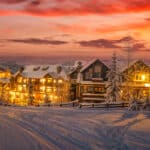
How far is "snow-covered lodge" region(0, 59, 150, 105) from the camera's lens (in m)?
80.9

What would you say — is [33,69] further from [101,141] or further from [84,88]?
[101,141]

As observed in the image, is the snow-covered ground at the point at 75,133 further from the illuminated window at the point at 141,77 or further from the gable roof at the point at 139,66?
the illuminated window at the point at 141,77

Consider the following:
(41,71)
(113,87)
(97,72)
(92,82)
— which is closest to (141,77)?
(97,72)

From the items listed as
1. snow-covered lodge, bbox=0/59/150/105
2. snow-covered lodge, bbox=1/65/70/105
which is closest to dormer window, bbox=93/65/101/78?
snow-covered lodge, bbox=0/59/150/105

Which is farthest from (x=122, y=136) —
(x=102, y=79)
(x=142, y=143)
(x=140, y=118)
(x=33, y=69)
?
(x=33, y=69)

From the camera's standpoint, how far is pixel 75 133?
1029 inches

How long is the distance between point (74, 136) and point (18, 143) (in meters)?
4.23

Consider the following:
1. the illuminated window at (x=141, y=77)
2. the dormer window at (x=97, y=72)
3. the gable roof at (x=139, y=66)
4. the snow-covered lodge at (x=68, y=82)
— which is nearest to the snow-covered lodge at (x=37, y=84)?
the snow-covered lodge at (x=68, y=82)

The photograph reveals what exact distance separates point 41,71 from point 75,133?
253 ft

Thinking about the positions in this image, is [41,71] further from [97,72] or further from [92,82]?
[97,72]

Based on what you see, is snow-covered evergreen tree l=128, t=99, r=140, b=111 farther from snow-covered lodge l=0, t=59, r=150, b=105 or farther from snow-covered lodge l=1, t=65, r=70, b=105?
snow-covered lodge l=1, t=65, r=70, b=105

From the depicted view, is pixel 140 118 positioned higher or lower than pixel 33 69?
lower

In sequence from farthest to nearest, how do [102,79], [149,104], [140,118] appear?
[102,79]
[149,104]
[140,118]

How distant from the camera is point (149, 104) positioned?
46.5m
